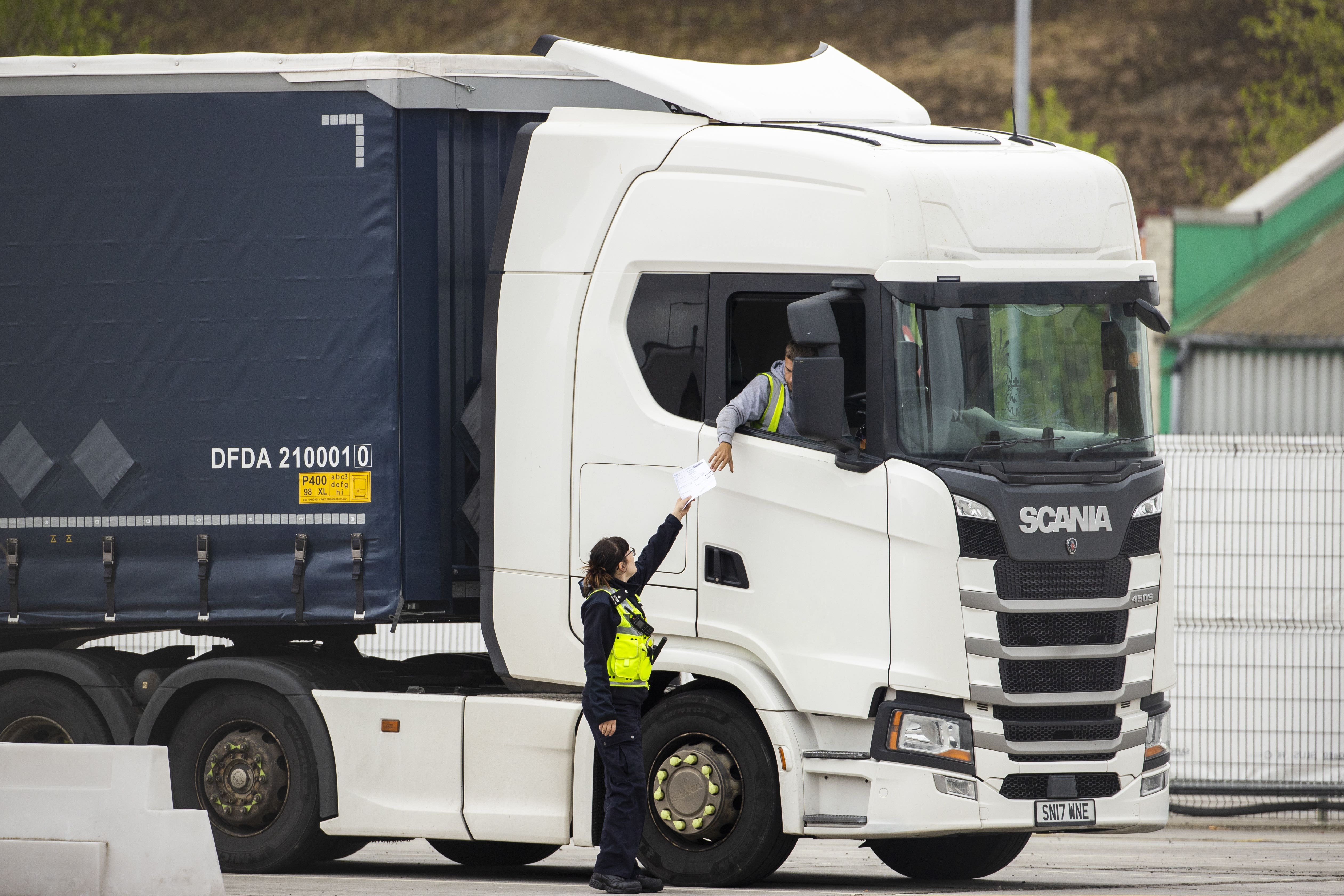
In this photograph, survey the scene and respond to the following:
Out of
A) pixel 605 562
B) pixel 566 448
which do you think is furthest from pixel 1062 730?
pixel 566 448

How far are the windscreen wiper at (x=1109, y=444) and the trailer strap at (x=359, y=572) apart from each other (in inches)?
144

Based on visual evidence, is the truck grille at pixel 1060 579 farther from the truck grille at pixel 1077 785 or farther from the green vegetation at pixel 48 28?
the green vegetation at pixel 48 28

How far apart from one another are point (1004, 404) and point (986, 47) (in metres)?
58.8

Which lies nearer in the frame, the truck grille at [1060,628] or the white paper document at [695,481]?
the truck grille at [1060,628]

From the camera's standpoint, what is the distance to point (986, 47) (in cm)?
6525

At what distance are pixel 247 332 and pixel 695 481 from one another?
2.68 m

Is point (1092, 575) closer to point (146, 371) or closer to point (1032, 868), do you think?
point (1032, 868)

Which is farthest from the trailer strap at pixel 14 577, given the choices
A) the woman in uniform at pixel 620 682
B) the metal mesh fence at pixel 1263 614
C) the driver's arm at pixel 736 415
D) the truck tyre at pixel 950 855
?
the metal mesh fence at pixel 1263 614

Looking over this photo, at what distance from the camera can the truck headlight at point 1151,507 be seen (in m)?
8.95

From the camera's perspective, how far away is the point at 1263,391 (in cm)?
2391

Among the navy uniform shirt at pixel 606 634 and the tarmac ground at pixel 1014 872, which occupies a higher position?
the navy uniform shirt at pixel 606 634

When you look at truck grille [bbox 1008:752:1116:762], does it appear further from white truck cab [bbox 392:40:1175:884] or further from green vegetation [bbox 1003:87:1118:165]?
green vegetation [bbox 1003:87:1118:165]

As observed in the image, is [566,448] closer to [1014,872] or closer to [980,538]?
[980,538]

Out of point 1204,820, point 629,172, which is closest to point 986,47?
point 1204,820
